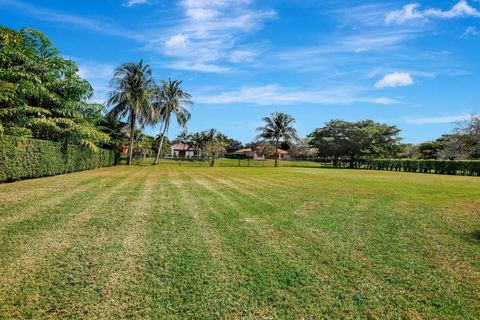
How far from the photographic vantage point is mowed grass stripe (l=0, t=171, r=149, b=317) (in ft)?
9.28

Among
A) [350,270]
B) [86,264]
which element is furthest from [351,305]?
[86,264]

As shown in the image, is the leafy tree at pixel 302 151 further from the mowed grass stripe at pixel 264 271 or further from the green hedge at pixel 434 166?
the mowed grass stripe at pixel 264 271

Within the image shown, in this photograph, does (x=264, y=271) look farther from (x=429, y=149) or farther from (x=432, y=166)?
(x=429, y=149)

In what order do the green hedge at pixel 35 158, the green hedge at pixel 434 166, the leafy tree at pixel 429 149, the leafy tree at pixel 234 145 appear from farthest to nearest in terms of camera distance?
the leafy tree at pixel 234 145
the leafy tree at pixel 429 149
the green hedge at pixel 434 166
the green hedge at pixel 35 158

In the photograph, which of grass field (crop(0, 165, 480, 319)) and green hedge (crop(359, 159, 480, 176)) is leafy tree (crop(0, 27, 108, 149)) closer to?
grass field (crop(0, 165, 480, 319))

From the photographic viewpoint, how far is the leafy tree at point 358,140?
133 ft

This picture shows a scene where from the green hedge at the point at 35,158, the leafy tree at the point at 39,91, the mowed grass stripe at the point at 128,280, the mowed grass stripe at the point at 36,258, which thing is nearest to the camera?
the mowed grass stripe at the point at 128,280

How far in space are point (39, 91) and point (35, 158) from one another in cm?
420

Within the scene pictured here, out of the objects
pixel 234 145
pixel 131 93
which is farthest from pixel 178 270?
pixel 234 145

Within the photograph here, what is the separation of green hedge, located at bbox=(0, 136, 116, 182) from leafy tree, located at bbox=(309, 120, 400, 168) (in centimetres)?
3470

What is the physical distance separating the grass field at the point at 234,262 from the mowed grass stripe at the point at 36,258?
15 mm

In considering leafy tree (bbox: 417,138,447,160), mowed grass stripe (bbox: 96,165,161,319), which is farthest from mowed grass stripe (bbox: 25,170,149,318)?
leafy tree (bbox: 417,138,447,160)

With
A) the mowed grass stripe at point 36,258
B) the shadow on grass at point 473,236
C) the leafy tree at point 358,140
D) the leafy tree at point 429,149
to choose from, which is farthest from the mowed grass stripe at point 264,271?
the leafy tree at point 429,149

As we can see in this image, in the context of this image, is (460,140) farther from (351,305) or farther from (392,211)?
(351,305)
